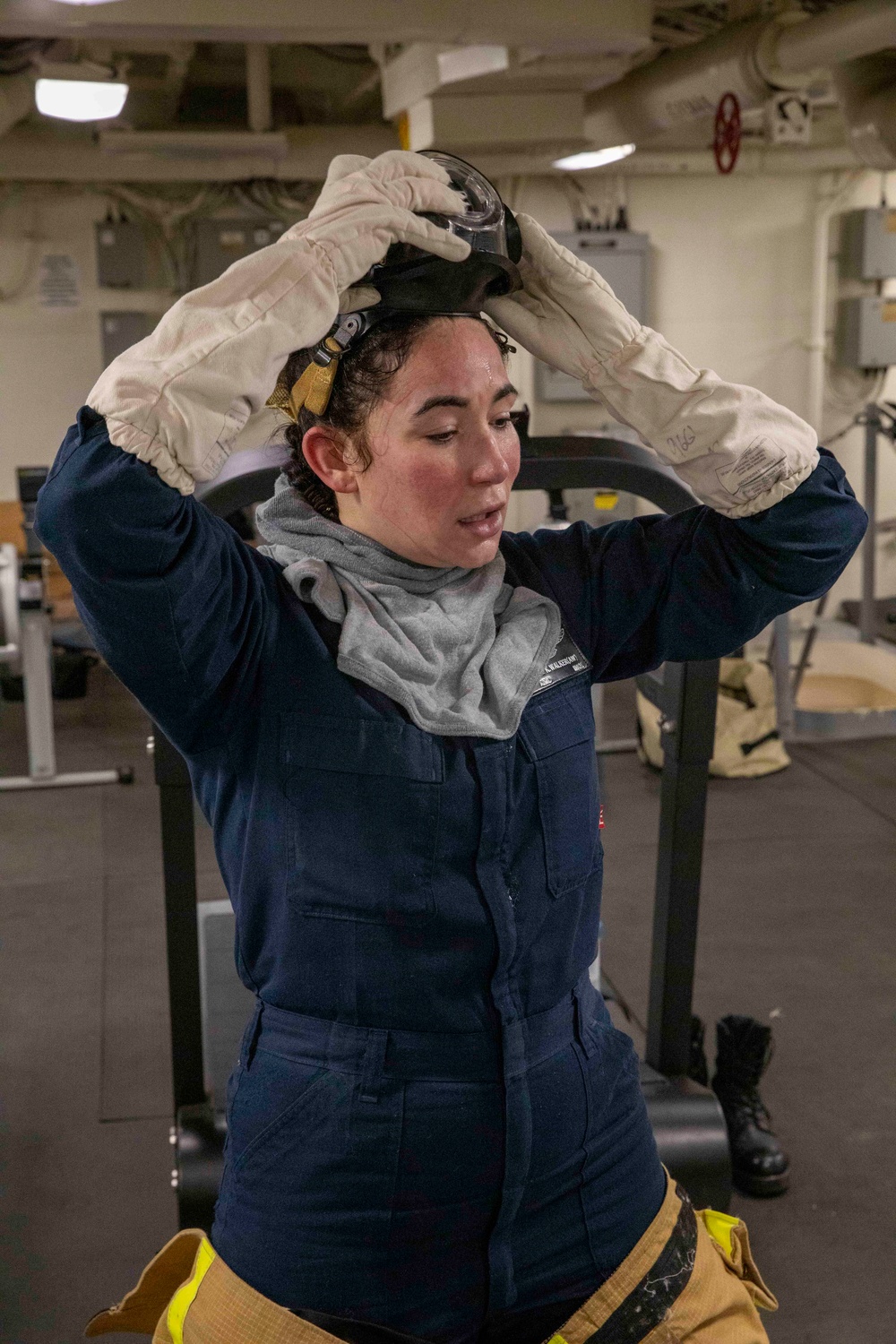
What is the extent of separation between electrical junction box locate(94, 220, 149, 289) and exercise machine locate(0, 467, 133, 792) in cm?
237

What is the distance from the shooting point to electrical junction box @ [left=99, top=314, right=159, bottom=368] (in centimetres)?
720

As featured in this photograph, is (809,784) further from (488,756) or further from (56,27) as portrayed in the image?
(488,756)

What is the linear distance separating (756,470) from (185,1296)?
100 centimetres

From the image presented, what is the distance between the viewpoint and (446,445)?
125 cm

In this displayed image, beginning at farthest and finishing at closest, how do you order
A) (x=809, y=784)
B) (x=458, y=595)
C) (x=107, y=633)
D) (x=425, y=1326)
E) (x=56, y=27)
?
(x=809, y=784) < (x=56, y=27) < (x=458, y=595) < (x=425, y=1326) < (x=107, y=633)

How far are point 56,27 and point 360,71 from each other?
3.64 meters

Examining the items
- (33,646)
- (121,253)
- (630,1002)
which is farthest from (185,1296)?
(121,253)

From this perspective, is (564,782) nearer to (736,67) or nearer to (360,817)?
(360,817)

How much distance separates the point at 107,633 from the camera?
108 centimetres

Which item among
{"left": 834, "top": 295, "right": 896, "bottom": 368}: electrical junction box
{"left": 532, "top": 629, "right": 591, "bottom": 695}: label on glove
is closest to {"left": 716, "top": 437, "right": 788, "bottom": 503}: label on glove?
{"left": 532, "top": 629, "right": 591, "bottom": 695}: label on glove

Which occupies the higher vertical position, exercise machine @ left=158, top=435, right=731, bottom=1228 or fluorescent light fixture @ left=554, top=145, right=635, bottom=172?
fluorescent light fixture @ left=554, top=145, right=635, bottom=172

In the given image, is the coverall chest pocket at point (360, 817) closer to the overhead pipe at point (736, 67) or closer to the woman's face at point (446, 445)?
the woman's face at point (446, 445)

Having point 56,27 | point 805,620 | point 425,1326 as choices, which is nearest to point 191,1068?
point 425,1326

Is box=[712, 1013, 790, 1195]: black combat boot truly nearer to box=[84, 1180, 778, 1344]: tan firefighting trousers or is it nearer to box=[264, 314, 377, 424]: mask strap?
box=[84, 1180, 778, 1344]: tan firefighting trousers
